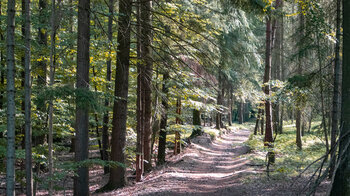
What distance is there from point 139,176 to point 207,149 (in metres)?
10.2

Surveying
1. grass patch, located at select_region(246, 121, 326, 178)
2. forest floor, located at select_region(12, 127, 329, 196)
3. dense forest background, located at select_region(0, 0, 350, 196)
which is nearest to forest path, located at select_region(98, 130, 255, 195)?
forest floor, located at select_region(12, 127, 329, 196)

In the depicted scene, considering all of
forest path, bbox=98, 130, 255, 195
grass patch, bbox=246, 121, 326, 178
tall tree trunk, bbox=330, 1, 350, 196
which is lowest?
forest path, bbox=98, 130, 255, 195

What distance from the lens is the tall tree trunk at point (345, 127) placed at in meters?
4.86

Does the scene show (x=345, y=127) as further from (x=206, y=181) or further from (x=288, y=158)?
(x=288, y=158)

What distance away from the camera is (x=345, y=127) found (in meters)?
5.02

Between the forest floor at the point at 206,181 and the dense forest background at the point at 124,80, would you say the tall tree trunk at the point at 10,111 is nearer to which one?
the dense forest background at the point at 124,80

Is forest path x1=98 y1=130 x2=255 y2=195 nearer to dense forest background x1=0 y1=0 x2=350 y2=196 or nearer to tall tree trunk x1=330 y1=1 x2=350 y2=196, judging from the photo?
dense forest background x1=0 y1=0 x2=350 y2=196

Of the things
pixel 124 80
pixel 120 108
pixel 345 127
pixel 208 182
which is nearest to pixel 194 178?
pixel 208 182

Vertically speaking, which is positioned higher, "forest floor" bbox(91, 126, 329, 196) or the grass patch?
the grass patch

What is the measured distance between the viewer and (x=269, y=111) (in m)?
12.5

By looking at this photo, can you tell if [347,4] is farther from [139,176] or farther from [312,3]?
[139,176]

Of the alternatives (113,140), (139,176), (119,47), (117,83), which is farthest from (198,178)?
(119,47)

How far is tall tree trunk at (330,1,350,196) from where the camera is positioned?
15.9 feet

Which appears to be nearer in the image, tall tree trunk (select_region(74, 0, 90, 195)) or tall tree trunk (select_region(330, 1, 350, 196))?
tall tree trunk (select_region(330, 1, 350, 196))
